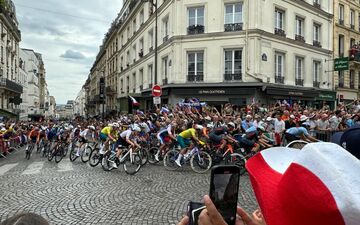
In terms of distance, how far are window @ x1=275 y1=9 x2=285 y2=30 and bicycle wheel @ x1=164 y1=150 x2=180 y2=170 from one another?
53.4 ft

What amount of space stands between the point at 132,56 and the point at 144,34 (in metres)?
6.49

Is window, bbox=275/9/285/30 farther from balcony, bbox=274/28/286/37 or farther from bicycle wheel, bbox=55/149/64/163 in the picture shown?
bicycle wheel, bbox=55/149/64/163

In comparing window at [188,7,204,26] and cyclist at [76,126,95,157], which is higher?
window at [188,7,204,26]

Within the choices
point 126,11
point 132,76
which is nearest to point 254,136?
point 132,76

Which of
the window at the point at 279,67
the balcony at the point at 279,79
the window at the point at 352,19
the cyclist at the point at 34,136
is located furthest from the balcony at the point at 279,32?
the cyclist at the point at 34,136

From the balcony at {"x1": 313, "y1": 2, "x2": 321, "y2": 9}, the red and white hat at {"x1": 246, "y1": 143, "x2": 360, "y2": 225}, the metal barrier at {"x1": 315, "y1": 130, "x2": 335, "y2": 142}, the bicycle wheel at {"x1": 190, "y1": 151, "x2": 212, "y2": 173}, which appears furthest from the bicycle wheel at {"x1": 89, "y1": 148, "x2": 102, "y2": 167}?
the balcony at {"x1": 313, "y1": 2, "x2": 321, "y2": 9}

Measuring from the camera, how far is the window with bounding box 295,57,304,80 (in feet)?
86.2

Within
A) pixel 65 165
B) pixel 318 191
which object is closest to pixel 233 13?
pixel 65 165

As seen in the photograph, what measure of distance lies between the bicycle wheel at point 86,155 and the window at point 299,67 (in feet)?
58.8

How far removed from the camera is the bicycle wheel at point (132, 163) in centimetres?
1151

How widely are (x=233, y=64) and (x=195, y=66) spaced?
2.82 m

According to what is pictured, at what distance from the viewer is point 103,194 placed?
8305 millimetres

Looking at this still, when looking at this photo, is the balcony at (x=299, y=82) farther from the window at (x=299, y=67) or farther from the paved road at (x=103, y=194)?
the paved road at (x=103, y=194)

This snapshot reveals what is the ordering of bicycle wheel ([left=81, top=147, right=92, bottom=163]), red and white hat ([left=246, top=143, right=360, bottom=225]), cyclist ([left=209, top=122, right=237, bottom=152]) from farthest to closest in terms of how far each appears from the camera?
bicycle wheel ([left=81, top=147, right=92, bottom=163])
cyclist ([left=209, top=122, right=237, bottom=152])
red and white hat ([left=246, top=143, right=360, bottom=225])
